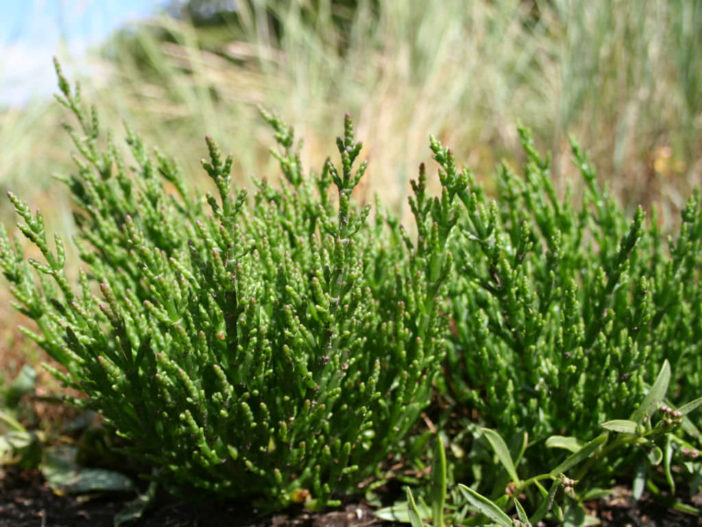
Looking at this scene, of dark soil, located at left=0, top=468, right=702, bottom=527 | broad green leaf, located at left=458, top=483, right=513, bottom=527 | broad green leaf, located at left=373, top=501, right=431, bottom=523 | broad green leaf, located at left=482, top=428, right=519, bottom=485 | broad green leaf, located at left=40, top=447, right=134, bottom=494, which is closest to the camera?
broad green leaf, located at left=458, top=483, right=513, bottom=527

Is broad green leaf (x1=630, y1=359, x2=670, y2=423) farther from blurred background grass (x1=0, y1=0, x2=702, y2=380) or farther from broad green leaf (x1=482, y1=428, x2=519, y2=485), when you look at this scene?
blurred background grass (x1=0, y1=0, x2=702, y2=380)

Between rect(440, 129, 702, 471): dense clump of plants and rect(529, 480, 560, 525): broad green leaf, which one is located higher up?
rect(440, 129, 702, 471): dense clump of plants

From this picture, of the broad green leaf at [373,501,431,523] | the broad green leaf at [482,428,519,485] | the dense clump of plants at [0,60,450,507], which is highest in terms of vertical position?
the dense clump of plants at [0,60,450,507]

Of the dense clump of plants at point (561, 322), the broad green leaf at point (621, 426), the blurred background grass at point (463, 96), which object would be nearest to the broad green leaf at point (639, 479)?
the dense clump of plants at point (561, 322)

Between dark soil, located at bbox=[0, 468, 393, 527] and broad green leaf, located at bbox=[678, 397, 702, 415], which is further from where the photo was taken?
dark soil, located at bbox=[0, 468, 393, 527]

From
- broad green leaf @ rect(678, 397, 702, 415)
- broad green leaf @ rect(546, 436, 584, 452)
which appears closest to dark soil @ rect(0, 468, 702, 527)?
broad green leaf @ rect(546, 436, 584, 452)

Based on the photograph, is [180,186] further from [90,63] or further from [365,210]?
[90,63]

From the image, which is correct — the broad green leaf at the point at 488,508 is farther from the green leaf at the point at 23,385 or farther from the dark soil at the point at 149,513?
the green leaf at the point at 23,385
